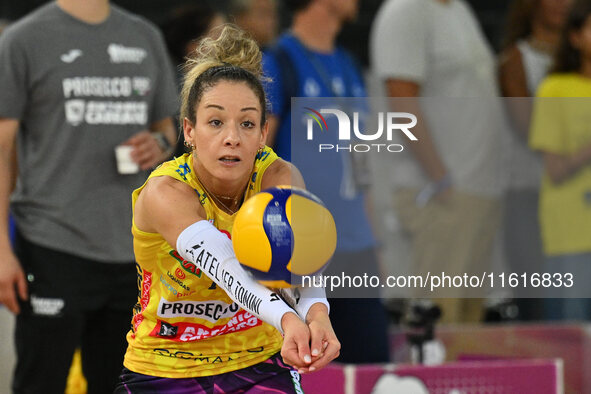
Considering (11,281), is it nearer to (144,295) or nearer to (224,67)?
(144,295)

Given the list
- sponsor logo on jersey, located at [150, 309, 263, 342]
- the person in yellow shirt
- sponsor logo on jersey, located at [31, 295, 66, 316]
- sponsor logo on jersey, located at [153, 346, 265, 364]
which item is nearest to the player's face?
sponsor logo on jersey, located at [150, 309, 263, 342]

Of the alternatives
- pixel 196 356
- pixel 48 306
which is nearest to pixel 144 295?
pixel 196 356

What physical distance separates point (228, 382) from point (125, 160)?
1.12 meters

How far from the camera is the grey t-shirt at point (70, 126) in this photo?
352cm

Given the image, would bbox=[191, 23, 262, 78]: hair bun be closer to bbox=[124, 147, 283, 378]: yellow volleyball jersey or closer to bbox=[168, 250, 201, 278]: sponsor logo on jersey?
bbox=[124, 147, 283, 378]: yellow volleyball jersey

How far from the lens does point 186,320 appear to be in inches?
110

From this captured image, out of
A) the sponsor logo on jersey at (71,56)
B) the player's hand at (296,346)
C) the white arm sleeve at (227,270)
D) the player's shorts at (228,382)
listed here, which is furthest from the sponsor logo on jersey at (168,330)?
the sponsor logo on jersey at (71,56)

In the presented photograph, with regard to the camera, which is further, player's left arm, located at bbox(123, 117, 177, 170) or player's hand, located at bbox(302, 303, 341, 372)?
player's left arm, located at bbox(123, 117, 177, 170)

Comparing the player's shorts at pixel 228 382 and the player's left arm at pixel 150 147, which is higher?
the player's left arm at pixel 150 147

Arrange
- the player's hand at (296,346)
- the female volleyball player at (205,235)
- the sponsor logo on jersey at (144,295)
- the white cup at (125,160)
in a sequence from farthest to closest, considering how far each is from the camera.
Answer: the white cup at (125,160), the sponsor logo on jersey at (144,295), the female volleyball player at (205,235), the player's hand at (296,346)

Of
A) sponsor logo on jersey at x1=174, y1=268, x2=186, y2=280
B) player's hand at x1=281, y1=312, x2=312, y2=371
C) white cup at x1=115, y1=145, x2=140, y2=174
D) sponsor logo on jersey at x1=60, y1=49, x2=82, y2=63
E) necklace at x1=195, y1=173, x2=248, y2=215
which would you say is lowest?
player's hand at x1=281, y1=312, x2=312, y2=371

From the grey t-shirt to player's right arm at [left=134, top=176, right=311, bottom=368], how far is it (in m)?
0.90

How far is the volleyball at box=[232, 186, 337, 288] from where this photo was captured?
235 centimetres

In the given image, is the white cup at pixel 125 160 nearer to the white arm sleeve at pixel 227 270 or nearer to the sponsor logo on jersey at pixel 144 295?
A: the sponsor logo on jersey at pixel 144 295
